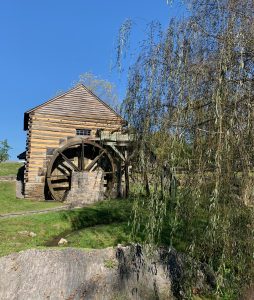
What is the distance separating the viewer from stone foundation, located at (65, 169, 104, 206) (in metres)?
19.3

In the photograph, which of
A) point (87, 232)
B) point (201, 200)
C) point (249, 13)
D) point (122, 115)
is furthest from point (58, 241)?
point (249, 13)

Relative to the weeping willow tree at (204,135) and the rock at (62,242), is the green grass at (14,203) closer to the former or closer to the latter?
the rock at (62,242)

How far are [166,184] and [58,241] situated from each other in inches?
261

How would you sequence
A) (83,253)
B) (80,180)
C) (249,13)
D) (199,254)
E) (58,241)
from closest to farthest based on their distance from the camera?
1. (249,13)
2. (199,254)
3. (83,253)
4. (58,241)
5. (80,180)

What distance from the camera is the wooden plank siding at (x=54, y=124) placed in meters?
20.9

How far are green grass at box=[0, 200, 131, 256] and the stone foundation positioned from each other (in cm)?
324

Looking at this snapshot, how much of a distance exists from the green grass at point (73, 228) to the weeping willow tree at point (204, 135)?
453 cm

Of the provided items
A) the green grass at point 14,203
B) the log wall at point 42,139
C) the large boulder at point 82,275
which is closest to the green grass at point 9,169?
the green grass at point 14,203

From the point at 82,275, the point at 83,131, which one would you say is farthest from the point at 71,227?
the point at 83,131

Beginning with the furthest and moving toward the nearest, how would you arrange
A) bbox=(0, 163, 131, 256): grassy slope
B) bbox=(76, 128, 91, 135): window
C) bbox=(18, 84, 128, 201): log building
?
bbox=(76, 128, 91, 135): window < bbox=(18, 84, 128, 201): log building < bbox=(0, 163, 131, 256): grassy slope

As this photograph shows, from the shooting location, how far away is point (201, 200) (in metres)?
5.17

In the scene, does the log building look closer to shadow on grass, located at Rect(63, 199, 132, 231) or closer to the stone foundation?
the stone foundation

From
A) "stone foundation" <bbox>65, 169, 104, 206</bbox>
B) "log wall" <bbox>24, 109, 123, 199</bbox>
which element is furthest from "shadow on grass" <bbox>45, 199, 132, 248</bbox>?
"log wall" <bbox>24, 109, 123, 199</bbox>

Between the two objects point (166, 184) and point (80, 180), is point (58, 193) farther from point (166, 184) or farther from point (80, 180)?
point (166, 184)
